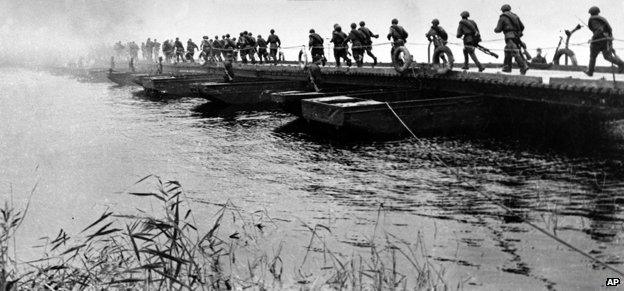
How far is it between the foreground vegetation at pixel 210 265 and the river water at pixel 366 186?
1.23 ft

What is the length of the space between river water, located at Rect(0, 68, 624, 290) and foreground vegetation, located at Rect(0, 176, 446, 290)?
37cm

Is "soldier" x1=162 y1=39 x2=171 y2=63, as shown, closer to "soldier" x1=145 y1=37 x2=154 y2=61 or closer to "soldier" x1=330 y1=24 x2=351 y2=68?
"soldier" x1=145 y1=37 x2=154 y2=61

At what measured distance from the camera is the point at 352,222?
6.90m

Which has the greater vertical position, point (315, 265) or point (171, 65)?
point (171, 65)

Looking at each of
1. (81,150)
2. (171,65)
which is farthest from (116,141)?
(171,65)

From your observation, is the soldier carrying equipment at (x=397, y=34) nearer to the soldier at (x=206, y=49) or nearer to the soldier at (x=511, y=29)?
the soldier at (x=511, y=29)

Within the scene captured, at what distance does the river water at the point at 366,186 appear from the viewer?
5660 mm

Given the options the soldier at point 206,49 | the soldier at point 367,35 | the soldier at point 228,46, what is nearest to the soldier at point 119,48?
the soldier at point 206,49

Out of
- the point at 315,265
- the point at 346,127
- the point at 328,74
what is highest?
the point at 328,74

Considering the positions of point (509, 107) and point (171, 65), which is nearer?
point (509, 107)

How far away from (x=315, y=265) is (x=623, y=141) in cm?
1063

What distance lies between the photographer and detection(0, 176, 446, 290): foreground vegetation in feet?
14.3

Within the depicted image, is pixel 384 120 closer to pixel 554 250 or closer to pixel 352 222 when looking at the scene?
pixel 352 222

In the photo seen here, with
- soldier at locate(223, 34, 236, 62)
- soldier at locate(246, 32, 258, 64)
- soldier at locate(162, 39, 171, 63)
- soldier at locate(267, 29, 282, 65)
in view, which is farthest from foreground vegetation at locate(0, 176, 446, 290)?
soldier at locate(162, 39, 171, 63)
